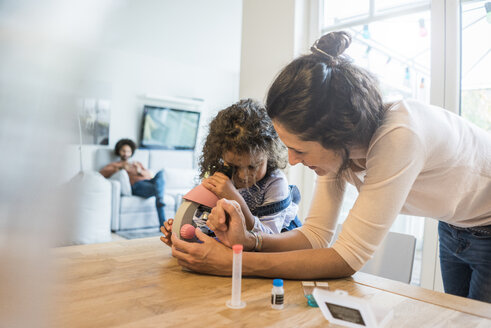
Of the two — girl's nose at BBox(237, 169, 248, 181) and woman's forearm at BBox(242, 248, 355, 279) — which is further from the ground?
girl's nose at BBox(237, 169, 248, 181)

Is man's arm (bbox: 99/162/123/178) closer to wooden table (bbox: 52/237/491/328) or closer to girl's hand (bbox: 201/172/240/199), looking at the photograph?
wooden table (bbox: 52/237/491/328)

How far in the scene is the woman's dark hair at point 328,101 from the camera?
2.79 feet

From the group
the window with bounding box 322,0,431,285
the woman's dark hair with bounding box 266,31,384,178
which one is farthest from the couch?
the woman's dark hair with bounding box 266,31,384,178

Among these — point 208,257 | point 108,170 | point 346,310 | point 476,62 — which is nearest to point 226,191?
point 208,257

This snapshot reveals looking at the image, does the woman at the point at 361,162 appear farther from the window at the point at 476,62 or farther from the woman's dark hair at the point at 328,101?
the window at the point at 476,62

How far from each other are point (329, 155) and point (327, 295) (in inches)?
16.2

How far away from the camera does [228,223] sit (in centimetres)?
97

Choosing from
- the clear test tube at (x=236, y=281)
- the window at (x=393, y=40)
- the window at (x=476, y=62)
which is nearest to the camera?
the clear test tube at (x=236, y=281)

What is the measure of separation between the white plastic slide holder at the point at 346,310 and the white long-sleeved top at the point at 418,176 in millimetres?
256

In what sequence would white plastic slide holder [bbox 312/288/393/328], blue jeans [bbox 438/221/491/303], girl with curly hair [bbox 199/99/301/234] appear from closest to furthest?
white plastic slide holder [bbox 312/288/393/328] < blue jeans [bbox 438/221/491/303] < girl with curly hair [bbox 199/99/301/234]

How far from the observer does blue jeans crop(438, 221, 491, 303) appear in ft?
3.23

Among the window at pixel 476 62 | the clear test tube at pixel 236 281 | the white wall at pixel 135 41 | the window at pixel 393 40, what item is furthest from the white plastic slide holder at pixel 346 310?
the window at pixel 476 62

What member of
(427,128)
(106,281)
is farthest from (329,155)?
(106,281)

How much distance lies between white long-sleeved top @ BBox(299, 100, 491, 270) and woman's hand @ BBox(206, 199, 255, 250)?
0.24m
